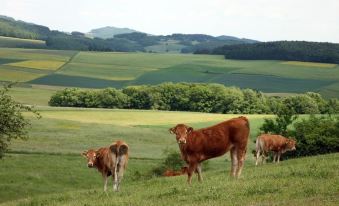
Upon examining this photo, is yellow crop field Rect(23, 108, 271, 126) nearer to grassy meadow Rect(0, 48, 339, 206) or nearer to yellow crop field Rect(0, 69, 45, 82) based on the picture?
grassy meadow Rect(0, 48, 339, 206)

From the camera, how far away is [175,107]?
434 feet

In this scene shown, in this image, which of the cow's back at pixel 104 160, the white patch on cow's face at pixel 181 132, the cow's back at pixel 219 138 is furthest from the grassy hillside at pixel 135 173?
the white patch on cow's face at pixel 181 132

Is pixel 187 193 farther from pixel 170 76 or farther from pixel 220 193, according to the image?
pixel 170 76

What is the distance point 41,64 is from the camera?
173 m

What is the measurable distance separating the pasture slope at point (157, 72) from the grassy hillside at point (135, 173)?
5387cm

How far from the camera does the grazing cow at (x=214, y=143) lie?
1934cm

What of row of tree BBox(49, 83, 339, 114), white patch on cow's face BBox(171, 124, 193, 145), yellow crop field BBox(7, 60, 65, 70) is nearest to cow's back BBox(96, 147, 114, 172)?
white patch on cow's face BBox(171, 124, 193, 145)

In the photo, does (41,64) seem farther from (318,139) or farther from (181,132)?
(181,132)

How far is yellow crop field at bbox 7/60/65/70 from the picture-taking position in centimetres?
16812

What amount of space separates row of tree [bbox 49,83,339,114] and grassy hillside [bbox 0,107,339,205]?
949 inches

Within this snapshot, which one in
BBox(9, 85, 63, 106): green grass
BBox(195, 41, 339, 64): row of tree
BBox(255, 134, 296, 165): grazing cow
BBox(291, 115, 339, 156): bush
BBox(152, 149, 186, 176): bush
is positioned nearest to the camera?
BBox(255, 134, 296, 165): grazing cow

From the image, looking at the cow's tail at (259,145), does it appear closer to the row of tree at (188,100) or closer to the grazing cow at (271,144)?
the grazing cow at (271,144)

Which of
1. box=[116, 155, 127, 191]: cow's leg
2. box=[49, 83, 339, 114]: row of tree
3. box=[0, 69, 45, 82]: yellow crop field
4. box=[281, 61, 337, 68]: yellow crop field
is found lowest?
box=[49, 83, 339, 114]: row of tree

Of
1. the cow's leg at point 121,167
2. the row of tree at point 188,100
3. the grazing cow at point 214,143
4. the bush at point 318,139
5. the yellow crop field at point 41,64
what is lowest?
the row of tree at point 188,100
